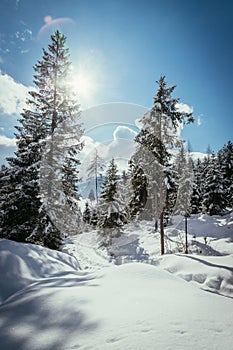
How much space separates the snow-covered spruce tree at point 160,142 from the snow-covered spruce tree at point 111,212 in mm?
7873

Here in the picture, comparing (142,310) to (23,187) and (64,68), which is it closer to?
(23,187)

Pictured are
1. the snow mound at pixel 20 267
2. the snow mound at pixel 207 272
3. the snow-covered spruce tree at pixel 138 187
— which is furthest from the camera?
the snow-covered spruce tree at pixel 138 187

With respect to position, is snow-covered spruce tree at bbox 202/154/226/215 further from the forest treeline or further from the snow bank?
the snow bank

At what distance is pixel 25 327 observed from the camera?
2.34 metres

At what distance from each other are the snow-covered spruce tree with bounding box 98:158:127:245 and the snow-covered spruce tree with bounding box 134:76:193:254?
7.87m

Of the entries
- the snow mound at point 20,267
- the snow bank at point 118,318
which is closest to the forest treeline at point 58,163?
the snow mound at point 20,267

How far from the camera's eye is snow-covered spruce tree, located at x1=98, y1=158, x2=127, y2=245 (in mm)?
20109

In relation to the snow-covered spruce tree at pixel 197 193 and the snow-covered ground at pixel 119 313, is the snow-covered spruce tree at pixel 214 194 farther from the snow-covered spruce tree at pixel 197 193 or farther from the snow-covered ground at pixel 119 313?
the snow-covered ground at pixel 119 313

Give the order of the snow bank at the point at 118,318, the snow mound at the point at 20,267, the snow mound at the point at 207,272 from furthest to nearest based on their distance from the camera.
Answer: the snow mound at the point at 207,272
the snow mound at the point at 20,267
the snow bank at the point at 118,318

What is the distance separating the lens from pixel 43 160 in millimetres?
10969

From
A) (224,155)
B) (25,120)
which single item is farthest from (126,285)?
(224,155)

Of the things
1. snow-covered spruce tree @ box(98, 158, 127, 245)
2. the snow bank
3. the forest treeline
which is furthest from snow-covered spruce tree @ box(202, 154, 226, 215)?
the snow bank

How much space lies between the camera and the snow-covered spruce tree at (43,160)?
427 inches

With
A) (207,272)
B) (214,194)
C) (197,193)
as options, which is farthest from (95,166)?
(207,272)
